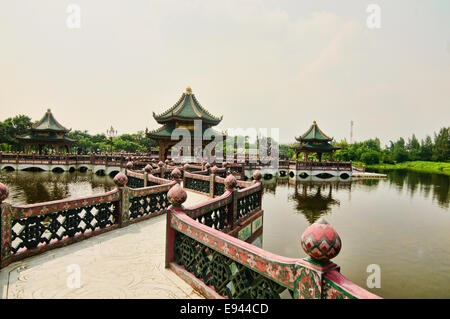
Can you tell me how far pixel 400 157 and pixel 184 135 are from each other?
68807 millimetres

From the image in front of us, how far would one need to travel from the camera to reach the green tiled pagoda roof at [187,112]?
80.1ft

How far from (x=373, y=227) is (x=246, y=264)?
1210 centimetres

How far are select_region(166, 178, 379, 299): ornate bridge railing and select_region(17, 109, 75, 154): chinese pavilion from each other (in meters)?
35.7

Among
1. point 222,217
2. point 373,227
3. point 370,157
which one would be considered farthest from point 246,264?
point 370,157

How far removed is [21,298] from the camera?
3057mm

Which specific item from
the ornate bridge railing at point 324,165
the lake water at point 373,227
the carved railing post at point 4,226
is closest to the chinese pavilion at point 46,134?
the lake water at point 373,227

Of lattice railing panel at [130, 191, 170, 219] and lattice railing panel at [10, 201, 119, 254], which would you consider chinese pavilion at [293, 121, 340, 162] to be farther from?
lattice railing panel at [10, 201, 119, 254]

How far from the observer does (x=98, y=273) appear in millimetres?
3705

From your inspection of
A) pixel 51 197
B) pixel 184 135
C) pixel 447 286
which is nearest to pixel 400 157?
pixel 184 135

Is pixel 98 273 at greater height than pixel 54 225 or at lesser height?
lesser

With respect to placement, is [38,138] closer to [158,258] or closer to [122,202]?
[122,202]

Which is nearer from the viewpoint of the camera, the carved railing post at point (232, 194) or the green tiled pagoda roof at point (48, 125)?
the carved railing post at point (232, 194)

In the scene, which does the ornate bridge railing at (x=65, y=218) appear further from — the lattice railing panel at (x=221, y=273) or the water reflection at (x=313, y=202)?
the water reflection at (x=313, y=202)
